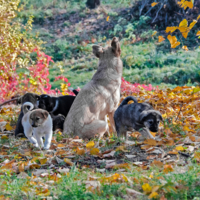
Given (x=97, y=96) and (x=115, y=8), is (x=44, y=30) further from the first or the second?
(x=97, y=96)

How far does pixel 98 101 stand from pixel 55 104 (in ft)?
4.49

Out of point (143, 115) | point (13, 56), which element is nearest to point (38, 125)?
point (143, 115)

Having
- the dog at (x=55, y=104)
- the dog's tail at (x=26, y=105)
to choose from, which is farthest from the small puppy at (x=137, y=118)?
the dog at (x=55, y=104)

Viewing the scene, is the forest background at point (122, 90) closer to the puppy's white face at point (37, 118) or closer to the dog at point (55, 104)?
the puppy's white face at point (37, 118)

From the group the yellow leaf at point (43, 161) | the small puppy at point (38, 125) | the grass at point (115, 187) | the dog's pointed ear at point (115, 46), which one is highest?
the dog's pointed ear at point (115, 46)

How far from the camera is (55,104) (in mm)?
6340

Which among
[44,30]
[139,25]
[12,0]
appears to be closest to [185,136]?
[12,0]

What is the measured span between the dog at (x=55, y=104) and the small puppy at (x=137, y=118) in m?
1.64

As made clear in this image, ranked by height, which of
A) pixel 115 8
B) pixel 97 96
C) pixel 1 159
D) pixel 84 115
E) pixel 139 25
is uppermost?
pixel 115 8

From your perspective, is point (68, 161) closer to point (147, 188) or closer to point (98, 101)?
point (147, 188)

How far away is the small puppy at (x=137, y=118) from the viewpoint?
4.30 m

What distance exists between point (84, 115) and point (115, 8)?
48.9 ft

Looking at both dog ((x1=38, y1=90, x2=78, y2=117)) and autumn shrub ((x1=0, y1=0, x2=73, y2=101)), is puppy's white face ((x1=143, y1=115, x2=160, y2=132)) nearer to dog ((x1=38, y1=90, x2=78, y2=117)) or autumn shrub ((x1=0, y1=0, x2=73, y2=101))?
dog ((x1=38, y1=90, x2=78, y2=117))

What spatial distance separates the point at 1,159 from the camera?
4277mm
